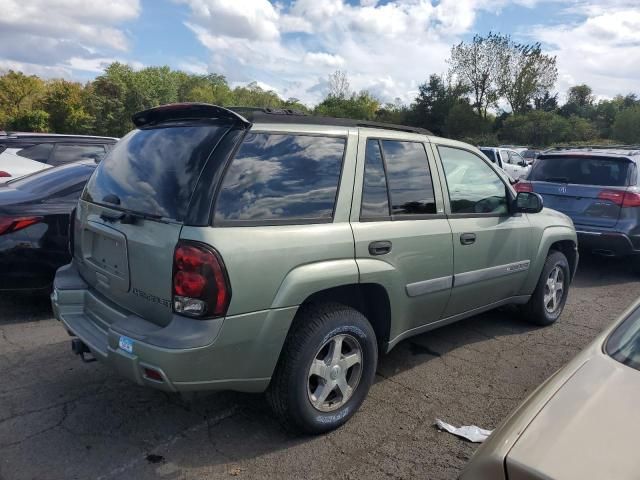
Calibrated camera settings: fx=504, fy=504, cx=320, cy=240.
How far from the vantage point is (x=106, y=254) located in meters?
3.01

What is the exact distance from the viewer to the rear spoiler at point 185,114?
277 cm

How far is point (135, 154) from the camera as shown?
313cm

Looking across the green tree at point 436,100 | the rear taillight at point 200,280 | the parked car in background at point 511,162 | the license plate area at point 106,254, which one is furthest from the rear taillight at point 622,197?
the green tree at point 436,100

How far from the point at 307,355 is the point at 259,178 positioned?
1016 millimetres

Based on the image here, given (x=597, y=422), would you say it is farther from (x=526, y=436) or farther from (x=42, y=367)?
(x=42, y=367)

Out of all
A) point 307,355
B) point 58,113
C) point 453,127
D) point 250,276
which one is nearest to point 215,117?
point 250,276

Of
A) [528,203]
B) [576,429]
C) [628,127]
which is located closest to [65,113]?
[528,203]

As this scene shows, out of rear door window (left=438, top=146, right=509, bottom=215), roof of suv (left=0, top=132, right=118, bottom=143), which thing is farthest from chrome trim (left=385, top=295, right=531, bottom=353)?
roof of suv (left=0, top=132, right=118, bottom=143)

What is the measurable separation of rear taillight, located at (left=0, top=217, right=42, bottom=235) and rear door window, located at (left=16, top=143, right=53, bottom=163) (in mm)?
4306

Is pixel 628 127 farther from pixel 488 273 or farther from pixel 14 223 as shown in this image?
pixel 14 223

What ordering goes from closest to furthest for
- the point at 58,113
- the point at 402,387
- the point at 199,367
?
the point at 199,367 → the point at 402,387 → the point at 58,113

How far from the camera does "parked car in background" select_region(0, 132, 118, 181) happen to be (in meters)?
7.98

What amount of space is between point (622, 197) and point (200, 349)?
627 centimetres

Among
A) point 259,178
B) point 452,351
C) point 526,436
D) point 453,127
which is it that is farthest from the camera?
point 453,127
